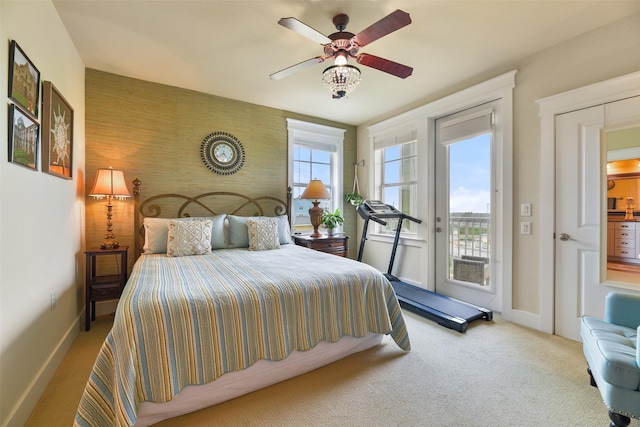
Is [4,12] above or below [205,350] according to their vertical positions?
above

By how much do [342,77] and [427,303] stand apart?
8.59ft

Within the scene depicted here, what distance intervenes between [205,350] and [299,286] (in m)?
0.68

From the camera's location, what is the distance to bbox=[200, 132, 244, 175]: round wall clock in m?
3.75

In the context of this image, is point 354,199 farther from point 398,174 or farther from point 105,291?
point 105,291

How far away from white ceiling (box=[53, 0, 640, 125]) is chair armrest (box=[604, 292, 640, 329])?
2.15 m

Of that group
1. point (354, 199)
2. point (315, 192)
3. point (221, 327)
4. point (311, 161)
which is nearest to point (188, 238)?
point (221, 327)

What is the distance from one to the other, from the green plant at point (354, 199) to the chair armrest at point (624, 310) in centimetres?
327

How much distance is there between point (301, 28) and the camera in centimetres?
184

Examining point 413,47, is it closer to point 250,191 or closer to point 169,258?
point 250,191

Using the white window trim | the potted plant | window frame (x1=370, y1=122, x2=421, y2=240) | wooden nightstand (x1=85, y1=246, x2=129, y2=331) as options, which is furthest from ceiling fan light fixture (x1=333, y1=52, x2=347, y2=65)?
wooden nightstand (x1=85, y1=246, x2=129, y2=331)

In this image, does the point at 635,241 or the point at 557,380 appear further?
the point at 635,241

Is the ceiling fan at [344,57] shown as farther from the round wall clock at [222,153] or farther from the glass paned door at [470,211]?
the round wall clock at [222,153]

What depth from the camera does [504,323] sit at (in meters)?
2.92

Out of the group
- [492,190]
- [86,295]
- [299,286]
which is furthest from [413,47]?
[86,295]
